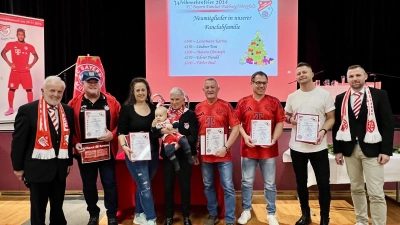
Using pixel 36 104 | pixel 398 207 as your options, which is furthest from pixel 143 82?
pixel 398 207

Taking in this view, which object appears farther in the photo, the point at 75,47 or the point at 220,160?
the point at 75,47

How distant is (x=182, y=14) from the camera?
225 inches

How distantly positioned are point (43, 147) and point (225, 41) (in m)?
3.85

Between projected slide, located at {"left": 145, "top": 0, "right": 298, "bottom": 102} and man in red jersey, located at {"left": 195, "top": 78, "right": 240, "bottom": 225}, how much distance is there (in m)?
2.68

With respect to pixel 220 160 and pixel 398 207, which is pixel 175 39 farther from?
pixel 398 207

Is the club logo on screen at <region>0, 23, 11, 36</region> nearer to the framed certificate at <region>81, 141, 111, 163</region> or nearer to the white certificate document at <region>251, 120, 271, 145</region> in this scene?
the framed certificate at <region>81, 141, 111, 163</region>

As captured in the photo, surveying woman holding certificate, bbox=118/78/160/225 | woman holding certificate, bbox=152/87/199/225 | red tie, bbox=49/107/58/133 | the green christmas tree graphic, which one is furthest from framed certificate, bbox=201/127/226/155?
the green christmas tree graphic

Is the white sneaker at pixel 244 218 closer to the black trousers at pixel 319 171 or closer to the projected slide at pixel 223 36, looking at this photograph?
the black trousers at pixel 319 171

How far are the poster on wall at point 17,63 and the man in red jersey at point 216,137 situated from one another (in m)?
3.09

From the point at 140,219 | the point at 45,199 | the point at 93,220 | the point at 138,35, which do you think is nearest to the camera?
the point at 45,199

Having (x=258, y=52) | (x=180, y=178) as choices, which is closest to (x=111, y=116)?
(x=180, y=178)

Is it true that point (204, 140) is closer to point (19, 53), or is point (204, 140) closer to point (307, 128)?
point (307, 128)

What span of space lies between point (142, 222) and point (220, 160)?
1052 millimetres

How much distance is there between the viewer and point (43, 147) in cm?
263
